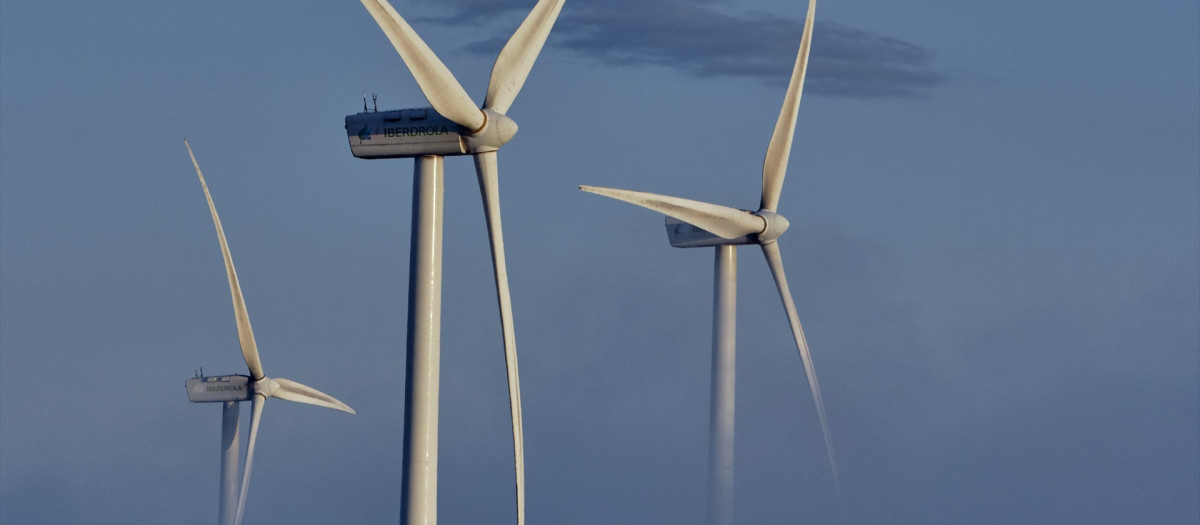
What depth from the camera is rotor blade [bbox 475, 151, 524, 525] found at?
234 ft

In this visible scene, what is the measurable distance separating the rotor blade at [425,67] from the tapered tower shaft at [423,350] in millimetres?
3288

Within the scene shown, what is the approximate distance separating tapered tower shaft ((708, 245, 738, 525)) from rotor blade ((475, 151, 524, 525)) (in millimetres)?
23836

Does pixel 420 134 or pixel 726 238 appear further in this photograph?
pixel 726 238

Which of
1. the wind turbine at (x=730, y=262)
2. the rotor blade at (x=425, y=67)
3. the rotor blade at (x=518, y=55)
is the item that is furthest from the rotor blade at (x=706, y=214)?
the rotor blade at (x=425, y=67)

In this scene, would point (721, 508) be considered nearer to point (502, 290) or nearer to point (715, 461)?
point (715, 461)

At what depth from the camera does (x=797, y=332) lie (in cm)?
9556

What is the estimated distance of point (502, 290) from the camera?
72.9m

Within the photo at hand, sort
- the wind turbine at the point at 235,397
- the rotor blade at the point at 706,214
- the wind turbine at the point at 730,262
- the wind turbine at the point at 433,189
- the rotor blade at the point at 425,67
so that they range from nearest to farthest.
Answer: the rotor blade at the point at 425,67 < the wind turbine at the point at 433,189 < the rotor blade at the point at 706,214 < the wind turbine at the point at 730,262 < the wind turbine at the point at 235,397

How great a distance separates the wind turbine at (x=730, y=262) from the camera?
94.0 meters

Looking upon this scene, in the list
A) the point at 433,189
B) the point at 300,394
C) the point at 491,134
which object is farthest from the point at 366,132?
the point at 300,394

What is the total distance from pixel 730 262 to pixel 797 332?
5.98 meters

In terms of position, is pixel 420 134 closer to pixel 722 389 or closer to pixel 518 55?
pixel 518 55

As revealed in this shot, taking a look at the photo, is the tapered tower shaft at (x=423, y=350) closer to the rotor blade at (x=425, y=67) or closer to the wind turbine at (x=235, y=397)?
the rotor blade at (x=425, y=67)

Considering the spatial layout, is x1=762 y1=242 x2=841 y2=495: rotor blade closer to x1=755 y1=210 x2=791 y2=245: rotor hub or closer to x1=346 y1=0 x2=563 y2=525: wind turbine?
x1=755 y1=210 x2=791 y2=245: rotor hub
